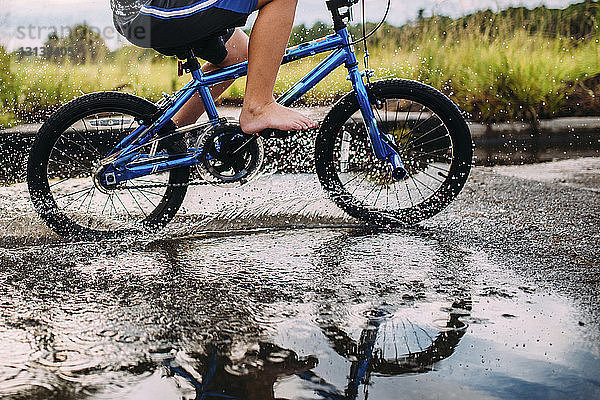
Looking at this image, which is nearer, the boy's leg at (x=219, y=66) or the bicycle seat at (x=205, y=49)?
the bicycle seat at (x=205, y=49)

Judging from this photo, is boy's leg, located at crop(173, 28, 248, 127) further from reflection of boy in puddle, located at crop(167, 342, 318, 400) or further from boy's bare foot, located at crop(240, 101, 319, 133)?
reflection of boy in puddle, located at crop(167, 342, 318, 400)

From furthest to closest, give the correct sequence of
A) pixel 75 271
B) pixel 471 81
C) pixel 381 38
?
pixel 381 38 < pixel 471 81 < pixel 75 271

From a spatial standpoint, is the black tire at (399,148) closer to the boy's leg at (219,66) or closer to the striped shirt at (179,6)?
the boy's leg at (219,66)

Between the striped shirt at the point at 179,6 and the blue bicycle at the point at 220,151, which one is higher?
the striped shirt at the point at 179,6

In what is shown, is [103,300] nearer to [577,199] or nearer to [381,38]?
[577,199]

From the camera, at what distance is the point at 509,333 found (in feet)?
8.37

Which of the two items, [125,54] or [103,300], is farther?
[125,54]

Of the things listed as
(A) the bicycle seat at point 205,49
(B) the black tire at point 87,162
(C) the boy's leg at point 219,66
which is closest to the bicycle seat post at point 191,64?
(A) the bicycle seat at point 205,49

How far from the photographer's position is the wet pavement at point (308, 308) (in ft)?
7.27

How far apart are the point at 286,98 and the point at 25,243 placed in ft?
4.92

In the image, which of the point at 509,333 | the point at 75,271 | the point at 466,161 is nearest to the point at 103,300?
the point at 75,271

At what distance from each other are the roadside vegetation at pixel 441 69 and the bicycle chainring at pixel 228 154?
3165mm

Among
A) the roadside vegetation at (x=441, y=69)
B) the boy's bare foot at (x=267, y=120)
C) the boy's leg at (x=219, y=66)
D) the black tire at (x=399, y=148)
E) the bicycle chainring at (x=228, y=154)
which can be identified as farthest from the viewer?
the roadside vegetation at (x=441, y=69)

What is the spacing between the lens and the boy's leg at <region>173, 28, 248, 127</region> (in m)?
3.97
